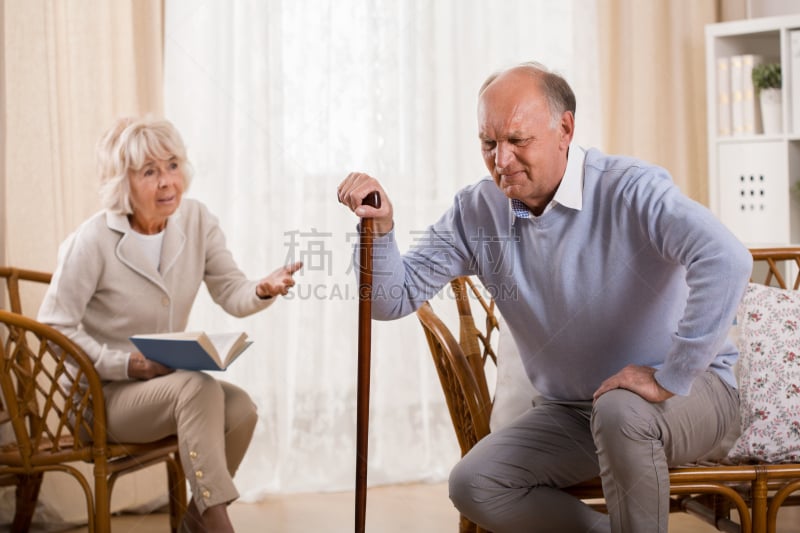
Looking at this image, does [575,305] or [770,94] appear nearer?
[575,305]

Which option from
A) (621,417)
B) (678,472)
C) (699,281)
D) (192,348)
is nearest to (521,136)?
(699,281)

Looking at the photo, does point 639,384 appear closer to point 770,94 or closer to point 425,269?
point 425,269

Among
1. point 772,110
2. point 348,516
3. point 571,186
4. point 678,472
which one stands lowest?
point 348,516

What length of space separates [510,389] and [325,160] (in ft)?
4.26

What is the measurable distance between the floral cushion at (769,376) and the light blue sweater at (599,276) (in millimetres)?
140

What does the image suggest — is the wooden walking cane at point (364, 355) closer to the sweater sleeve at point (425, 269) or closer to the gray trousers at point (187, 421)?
the sweater sleeve at point (425, 269)

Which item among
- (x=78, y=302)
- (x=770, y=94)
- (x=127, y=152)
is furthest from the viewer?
(x=770, y=94)

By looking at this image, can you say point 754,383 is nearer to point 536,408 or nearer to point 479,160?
point 536,408

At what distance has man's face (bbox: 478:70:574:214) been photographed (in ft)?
5.63

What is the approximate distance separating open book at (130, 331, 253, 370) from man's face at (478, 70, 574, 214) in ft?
2.54

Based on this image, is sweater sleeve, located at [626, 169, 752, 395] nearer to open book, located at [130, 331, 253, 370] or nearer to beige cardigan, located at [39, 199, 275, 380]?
open book, located at [130, 331, 253, 370]

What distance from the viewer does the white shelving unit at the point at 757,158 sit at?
115 inches

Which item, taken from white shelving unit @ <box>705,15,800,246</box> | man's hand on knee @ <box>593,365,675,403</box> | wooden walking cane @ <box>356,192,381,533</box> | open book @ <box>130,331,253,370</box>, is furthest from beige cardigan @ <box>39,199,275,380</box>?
white shelving unit @ <box>705,15,800,246</box>

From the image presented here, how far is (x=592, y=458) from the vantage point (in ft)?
5.85
